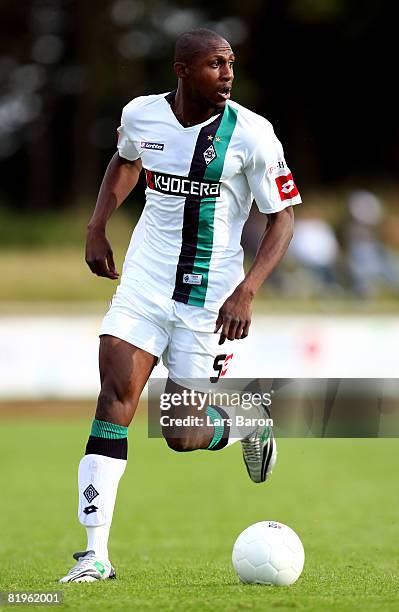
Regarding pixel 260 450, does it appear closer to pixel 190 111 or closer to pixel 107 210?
pixel 107 210

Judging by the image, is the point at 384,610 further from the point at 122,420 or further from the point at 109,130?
the point at 109,130

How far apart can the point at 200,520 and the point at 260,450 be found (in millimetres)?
2577

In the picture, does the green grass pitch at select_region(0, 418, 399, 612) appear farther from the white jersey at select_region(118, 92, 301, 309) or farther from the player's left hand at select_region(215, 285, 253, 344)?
the white jersey at select_region(118, 92, 301, 309)

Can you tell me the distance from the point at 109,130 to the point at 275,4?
6.31m

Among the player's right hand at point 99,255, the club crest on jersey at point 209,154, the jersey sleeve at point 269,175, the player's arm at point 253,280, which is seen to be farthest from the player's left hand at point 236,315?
the player's right hand at point 99,255

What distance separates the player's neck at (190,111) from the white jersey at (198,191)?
37 mm

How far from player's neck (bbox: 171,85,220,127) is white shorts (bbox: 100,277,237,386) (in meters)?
0.92

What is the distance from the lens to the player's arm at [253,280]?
6.37 meters

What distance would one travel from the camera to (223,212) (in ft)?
22.2

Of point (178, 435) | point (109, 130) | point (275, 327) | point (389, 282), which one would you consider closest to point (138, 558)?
point (178, 435)

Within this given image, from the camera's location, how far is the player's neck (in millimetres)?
6637

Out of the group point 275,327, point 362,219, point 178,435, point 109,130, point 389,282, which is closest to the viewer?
point 178,435

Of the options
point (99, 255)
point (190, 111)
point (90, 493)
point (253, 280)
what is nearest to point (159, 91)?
point (99, 255)

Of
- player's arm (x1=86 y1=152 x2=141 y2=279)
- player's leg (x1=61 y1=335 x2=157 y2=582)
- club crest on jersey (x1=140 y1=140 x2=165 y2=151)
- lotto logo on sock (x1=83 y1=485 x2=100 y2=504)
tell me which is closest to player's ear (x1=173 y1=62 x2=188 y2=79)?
club crest on jersey (x1=140 y1=140 x2=165 y2=151)
